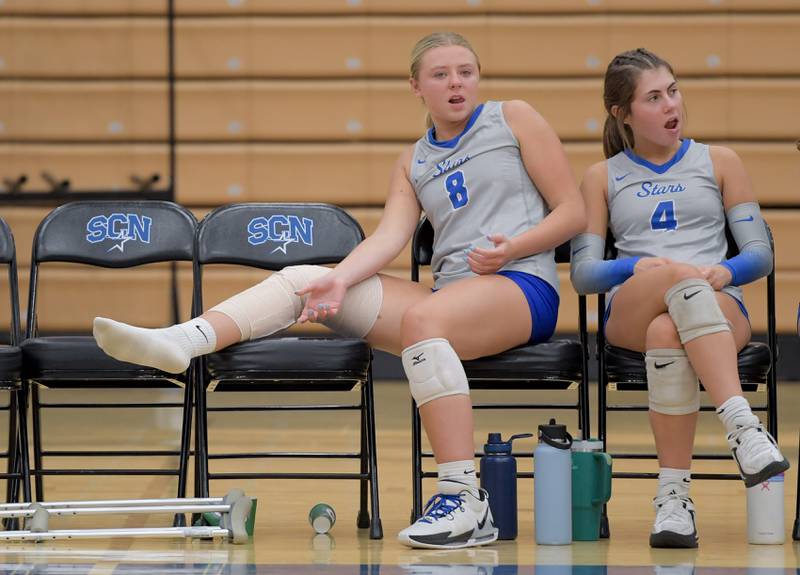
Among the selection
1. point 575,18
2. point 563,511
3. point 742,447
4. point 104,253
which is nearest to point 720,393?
point 742,447

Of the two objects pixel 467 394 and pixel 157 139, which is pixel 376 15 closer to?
pixel 157 139

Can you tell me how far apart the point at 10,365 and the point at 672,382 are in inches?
59.9

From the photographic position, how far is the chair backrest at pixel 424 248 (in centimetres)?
328

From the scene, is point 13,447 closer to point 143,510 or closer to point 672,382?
point 143,510

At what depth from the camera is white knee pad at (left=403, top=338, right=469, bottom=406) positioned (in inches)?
109

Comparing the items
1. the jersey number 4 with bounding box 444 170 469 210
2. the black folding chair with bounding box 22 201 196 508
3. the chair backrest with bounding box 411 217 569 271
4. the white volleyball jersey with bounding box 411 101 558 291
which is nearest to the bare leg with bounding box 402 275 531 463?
the white volleyball jersey with bounding box 411 101 558 291

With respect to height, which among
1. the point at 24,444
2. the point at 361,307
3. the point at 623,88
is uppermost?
the point at 623,88

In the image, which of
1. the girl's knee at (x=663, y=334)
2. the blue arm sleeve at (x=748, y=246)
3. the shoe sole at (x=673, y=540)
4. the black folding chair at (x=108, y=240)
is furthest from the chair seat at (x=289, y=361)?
the blue arm sleeve at (x=748, y=246)

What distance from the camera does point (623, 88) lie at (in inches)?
123

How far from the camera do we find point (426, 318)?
2857 mm

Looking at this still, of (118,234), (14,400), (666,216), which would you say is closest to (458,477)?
(666,216)

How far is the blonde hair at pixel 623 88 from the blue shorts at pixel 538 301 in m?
0.44

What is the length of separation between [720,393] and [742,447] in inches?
5.0

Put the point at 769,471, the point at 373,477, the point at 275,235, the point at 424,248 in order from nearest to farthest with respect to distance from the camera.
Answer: the point at 769,471
the point at 373,477
the point at 424,248
the point at 275,235
